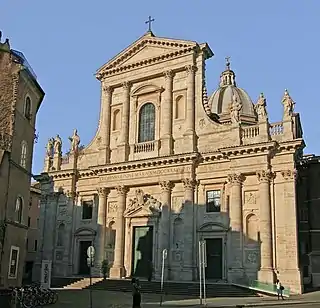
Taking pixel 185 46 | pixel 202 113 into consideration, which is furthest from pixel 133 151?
pixel 185 46

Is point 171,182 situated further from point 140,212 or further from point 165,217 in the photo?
point 140,212

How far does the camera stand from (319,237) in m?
34.6

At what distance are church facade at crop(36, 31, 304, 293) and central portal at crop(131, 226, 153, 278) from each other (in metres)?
0.07

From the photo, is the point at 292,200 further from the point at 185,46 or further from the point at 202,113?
the point at 185,46

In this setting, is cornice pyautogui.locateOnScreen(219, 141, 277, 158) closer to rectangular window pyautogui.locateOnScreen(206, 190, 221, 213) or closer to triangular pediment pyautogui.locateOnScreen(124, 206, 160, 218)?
rectangular window pyautogui.locateOnScreen(206, 190, 221, 213)

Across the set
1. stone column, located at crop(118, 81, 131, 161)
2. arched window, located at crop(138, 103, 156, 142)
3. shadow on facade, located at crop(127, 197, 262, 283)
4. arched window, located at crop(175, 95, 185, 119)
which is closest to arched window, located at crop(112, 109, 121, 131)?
stone column, located at crop(118, 81, 131, 161)

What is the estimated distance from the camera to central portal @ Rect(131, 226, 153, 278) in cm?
3153

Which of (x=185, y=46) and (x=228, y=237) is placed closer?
(x=228, y=237)

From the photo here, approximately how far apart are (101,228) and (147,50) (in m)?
14.1

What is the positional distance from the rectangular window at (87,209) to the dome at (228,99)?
15.1 meters

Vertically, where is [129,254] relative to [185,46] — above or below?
below

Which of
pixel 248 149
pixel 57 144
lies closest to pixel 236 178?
pixel 248 149

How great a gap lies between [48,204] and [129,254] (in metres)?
8.93

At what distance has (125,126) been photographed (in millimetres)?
34938
